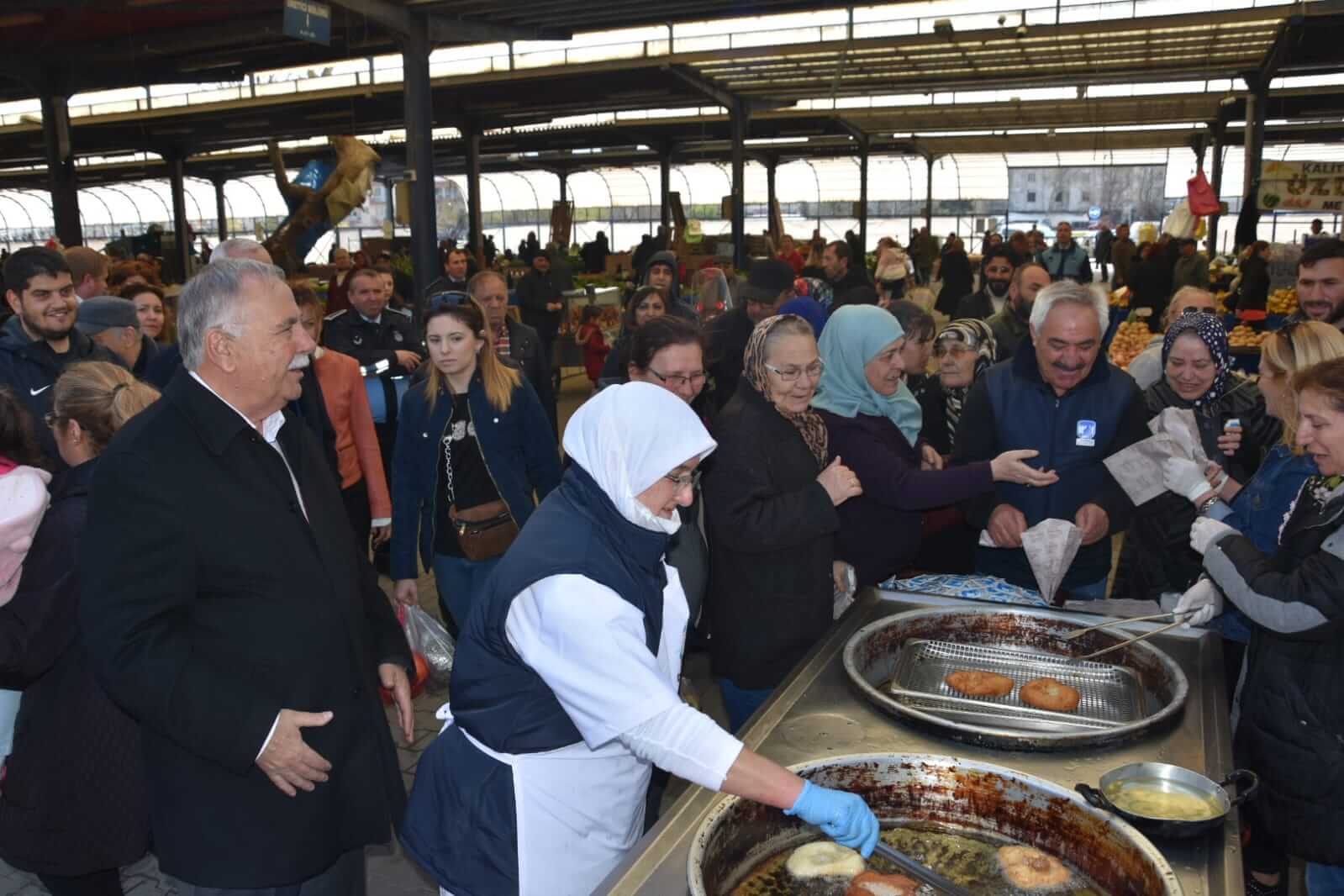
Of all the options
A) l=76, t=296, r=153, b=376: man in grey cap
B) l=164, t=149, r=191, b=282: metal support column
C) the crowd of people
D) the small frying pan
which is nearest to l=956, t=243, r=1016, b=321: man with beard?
the crowd of people

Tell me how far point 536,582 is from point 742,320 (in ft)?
12.9

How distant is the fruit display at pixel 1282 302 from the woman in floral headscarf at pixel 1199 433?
21.4 ft

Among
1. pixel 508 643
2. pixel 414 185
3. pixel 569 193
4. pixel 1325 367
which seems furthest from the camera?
Result: pixel 569 193

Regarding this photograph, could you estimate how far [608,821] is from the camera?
76.8 inches

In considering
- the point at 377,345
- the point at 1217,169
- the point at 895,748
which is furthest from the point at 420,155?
the point at 1217,169

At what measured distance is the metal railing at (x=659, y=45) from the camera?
9.95 metres

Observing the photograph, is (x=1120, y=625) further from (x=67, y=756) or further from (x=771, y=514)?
(x=67, y=756)

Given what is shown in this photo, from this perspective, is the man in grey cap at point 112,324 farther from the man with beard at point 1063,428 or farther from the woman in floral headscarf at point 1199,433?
the woman in floral headscarf at point 1199,433

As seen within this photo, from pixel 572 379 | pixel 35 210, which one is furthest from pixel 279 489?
pixel 35 210

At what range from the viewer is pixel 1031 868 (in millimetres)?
1794

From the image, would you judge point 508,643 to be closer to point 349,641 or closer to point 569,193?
point 349,641

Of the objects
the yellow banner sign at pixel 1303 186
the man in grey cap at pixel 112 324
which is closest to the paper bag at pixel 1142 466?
the man in grey cap at pixel 112 324

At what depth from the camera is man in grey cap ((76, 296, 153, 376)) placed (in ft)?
14.1

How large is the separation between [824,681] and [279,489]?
1233 millimetres
